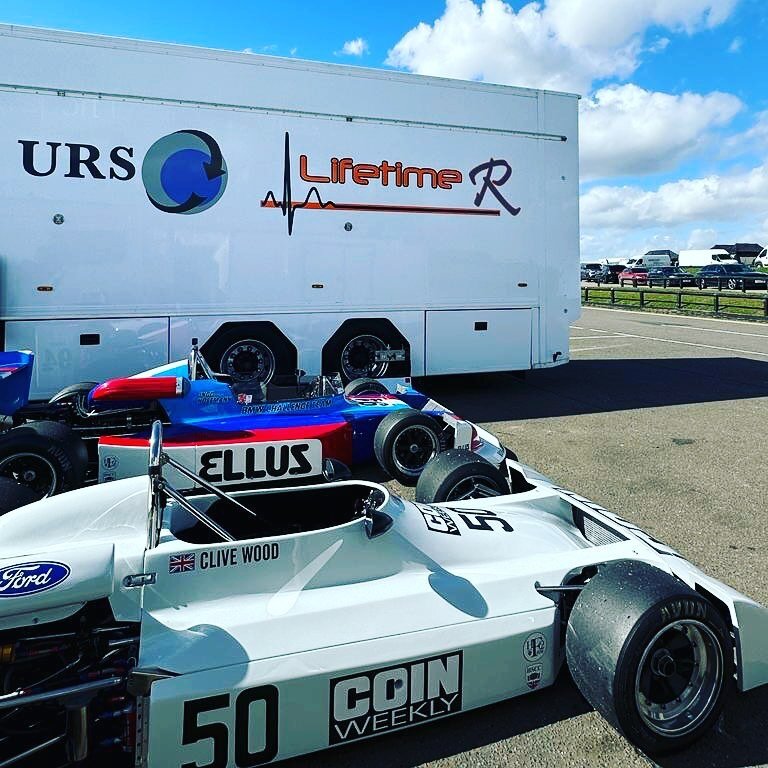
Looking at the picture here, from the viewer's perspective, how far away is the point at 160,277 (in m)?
8.02

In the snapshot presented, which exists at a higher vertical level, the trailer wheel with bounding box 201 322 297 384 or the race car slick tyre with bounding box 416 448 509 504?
the trailer wheel with bounding box 201 322 297 384

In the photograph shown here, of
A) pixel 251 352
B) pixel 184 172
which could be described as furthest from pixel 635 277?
pixel 184 172

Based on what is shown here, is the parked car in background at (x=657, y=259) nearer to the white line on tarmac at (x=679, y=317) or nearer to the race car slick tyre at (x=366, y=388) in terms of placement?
the white line on tarmac at (x=679, y=317)

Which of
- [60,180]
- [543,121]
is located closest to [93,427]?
[60,180]

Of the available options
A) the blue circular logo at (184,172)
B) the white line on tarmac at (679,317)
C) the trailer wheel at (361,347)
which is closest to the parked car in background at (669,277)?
the white line on tarmac at (679,317)

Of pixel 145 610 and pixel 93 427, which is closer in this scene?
pixel 145 610

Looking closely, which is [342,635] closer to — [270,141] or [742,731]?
[742,731]

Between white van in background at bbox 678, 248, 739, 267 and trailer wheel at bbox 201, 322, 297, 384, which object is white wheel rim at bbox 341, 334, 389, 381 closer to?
trailer wheel at bbox 201, 322, 297, 384

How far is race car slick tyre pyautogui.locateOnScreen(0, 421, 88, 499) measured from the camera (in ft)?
15.8

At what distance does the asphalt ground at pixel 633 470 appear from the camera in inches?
102

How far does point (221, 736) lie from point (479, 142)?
27.6ft

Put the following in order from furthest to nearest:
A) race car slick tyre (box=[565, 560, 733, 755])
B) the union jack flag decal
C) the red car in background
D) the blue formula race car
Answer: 1. the red car in background
2. the blue formula race car
3. the union jack flag decal
4. race car slick tyre (box=[565, 560, 733, 755])

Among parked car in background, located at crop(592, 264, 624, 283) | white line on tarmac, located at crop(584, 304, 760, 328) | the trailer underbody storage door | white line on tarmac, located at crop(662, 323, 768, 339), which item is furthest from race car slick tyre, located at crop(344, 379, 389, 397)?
parked car in background, located at crop(592, 264, 624, 283)

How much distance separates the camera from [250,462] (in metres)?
5.17
